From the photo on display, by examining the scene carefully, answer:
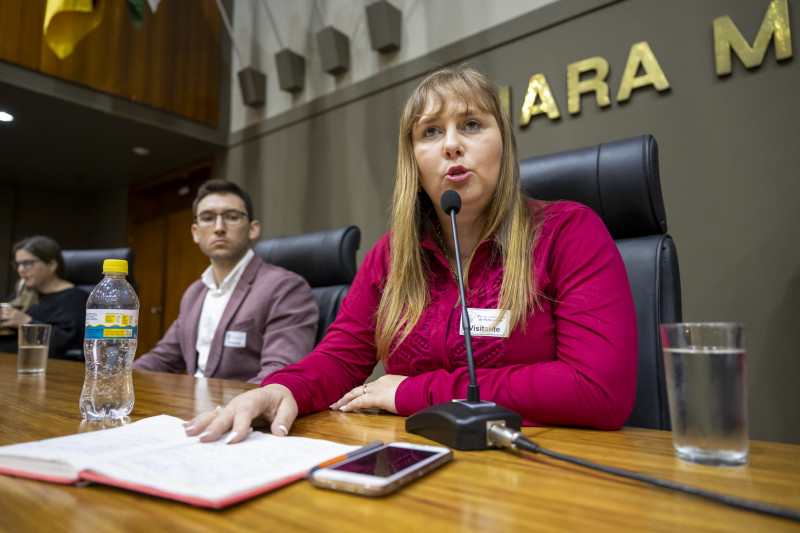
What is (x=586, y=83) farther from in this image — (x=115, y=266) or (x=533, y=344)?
(x=115, y=266)

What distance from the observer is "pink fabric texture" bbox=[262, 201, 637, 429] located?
799 mm

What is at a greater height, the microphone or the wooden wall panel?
the wooden wall panel

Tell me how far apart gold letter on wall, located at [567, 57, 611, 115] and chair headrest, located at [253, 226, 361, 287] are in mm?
1351

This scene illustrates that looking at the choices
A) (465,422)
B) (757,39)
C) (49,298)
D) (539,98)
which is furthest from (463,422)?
(49,298)

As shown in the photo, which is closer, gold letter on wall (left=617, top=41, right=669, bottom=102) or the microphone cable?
the microphone cable

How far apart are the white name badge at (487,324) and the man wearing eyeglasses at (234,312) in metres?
1.06

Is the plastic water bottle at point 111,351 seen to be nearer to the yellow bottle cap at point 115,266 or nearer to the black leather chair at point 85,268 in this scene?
the yellow bottle cap at point 115,266

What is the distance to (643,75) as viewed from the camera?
2.36 meters

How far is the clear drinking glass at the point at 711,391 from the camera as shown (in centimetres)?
51

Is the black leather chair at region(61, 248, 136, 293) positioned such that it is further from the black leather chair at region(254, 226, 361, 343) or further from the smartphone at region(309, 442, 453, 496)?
the smartphone at region(309, 442, 453, 496)

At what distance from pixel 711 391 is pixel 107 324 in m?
0.81

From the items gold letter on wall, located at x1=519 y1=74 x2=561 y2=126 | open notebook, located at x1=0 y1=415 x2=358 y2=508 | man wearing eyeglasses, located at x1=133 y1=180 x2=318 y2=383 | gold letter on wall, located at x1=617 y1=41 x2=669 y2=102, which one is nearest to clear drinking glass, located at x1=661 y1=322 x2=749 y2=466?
open notebook, located at x1=0 y1=415 x2=358 y2=508

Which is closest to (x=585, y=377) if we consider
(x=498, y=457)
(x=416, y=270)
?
(x=498, y=457)

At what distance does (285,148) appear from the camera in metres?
4.13
